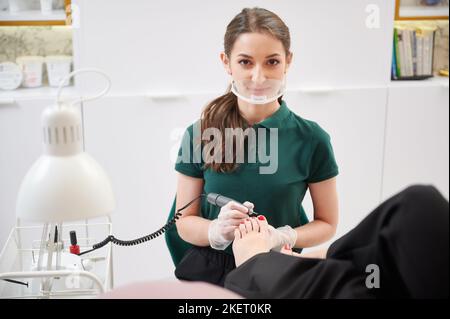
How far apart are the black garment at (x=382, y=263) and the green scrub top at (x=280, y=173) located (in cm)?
60

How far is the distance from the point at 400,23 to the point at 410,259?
92.7 inches

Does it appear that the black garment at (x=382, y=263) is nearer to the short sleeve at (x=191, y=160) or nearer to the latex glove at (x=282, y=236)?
the latex glove at (x=282, y=236)

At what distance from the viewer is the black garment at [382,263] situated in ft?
2.67

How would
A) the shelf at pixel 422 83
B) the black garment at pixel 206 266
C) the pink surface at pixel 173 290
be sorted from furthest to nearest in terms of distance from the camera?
1. the shelf at pixel 422 83
2. the black garment at pixel 206 266
3. the pink surface at pixel 173 290

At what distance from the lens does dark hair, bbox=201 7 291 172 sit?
5.84 feet

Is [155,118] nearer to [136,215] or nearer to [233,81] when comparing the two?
[136,215]

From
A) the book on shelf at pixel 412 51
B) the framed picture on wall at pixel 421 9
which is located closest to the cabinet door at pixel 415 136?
the book on shelf at pixel 412 51

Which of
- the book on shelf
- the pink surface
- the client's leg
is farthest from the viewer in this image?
the book on shelf

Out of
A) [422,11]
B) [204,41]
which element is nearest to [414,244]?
[204,41]

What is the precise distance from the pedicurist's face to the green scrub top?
0.40 feet

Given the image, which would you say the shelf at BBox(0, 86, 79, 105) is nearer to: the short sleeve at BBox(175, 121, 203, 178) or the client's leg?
the short sleeve at BBox(175, 121, 203, 178)

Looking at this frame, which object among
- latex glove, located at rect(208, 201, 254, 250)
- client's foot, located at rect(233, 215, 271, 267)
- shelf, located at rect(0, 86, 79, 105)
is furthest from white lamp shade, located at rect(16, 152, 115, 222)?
shelf, located at rect(0, 86, 79, 105)

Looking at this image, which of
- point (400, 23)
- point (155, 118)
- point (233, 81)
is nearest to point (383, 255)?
point (233, 81)

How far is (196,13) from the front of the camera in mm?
2521
